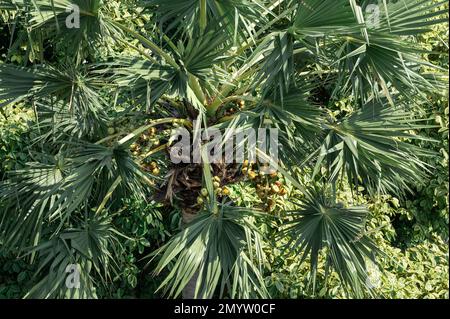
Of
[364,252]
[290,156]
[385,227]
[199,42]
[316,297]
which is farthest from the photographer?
[385,227]

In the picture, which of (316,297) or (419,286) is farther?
(419,286)

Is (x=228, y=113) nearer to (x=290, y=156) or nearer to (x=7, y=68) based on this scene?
(x=290, y=156)

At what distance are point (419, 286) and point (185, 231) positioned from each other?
9.81ft

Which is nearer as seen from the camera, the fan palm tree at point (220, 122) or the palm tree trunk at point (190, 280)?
the fan palm tree at point (220, 122)

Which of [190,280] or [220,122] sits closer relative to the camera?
[220,122]

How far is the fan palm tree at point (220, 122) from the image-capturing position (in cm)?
357

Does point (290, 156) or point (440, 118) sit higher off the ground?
point (440, 118)

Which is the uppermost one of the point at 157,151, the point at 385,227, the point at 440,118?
the point at 440,118

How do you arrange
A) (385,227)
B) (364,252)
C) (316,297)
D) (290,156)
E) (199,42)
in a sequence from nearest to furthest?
(199,42) < (364,252) < (290,156) < (316,297) < (385,227)

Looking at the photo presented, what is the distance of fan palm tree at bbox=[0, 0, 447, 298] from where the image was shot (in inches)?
141

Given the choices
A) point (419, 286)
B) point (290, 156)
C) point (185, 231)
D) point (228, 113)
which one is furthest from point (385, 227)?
point (185, 231)

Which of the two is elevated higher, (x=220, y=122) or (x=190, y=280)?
(x=220, y=122)

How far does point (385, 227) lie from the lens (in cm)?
577

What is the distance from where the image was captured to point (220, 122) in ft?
13.3
